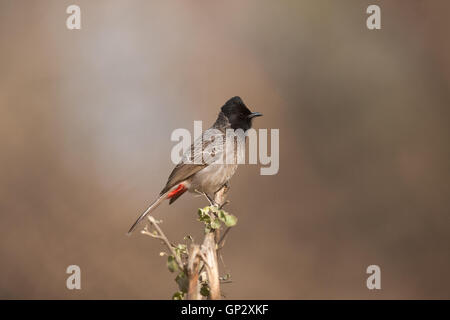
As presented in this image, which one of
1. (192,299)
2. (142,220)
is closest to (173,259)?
(192,299)

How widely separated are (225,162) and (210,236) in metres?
1.63

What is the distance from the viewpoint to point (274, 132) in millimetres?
5184

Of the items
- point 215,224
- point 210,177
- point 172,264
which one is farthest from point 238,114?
point 172,264

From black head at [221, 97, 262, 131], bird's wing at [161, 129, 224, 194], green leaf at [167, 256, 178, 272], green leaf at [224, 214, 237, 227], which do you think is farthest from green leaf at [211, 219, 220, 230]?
black head at [221, 97, 262, 131]

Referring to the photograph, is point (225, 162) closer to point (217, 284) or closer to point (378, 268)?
point (217, 284)

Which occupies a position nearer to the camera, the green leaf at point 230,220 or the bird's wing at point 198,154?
the green leaf at point 230,220

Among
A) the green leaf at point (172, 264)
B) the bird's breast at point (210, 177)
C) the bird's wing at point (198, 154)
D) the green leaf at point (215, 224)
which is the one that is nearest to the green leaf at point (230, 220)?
the green leaf at point (215, 224)

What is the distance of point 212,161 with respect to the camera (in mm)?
3723

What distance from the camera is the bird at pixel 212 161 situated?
3630 millimetres

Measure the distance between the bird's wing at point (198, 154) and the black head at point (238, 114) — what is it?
0.56ft

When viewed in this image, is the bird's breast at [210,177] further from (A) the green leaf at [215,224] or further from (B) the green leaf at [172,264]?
(B) the green leaf at [172,264]

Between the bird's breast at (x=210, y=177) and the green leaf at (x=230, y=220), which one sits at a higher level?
the bird's breast at (x=210, y=177)

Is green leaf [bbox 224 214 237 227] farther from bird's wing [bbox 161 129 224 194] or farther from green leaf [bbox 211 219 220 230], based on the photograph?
bird's wing [bbox 161 129 224 194]

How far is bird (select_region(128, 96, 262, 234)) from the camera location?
3.63m
